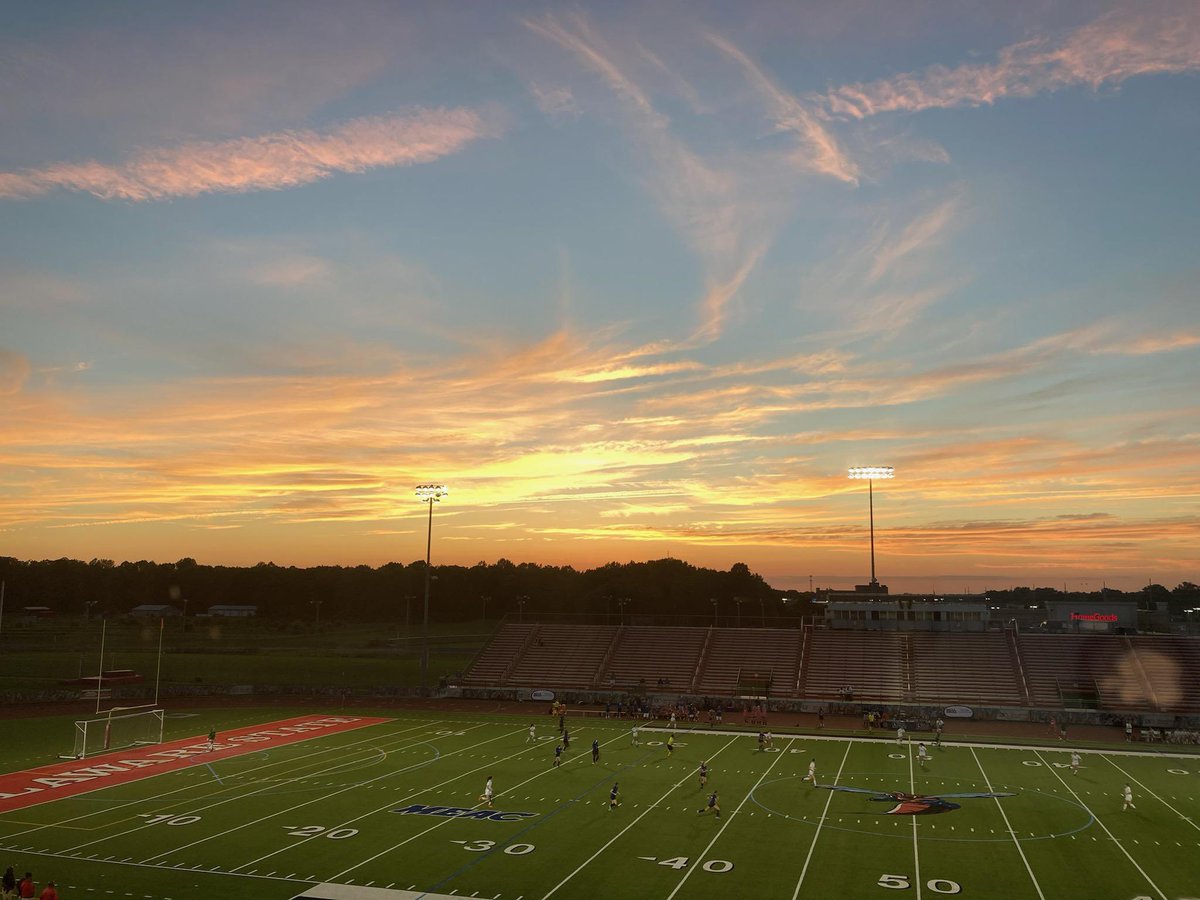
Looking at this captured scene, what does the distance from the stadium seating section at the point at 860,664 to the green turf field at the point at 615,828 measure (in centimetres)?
1644

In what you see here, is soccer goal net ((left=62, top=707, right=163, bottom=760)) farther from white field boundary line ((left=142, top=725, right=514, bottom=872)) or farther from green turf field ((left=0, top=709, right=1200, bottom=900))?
white field boundary line ((left=142, top=725, right=514, bottom=872))

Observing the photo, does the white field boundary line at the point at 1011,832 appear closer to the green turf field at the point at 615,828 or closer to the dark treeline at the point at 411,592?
the green turf field at the point at 615,828

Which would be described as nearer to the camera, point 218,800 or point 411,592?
point 218,800

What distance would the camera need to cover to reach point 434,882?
25.5 meters

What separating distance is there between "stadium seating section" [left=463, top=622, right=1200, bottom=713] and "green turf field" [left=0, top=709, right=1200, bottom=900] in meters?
16.4

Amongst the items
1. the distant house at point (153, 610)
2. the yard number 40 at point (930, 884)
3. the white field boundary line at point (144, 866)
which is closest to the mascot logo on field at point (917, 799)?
the yard number 40 at point (930, 884)

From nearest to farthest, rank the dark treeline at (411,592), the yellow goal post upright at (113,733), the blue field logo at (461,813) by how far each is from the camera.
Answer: the blue field logo at (461,813)
the yellow goal post upright at (113,733)
the dark treeline at (411,592)

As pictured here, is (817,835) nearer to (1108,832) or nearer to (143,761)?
(1108,832)

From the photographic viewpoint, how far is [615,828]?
3186 cm

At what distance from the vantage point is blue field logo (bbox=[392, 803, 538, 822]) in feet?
109

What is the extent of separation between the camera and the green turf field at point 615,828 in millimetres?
25734

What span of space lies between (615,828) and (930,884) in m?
11.1

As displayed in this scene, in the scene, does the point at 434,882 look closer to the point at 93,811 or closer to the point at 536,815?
the point at 536,815

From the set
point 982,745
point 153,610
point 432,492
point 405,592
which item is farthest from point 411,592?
point 982,745
